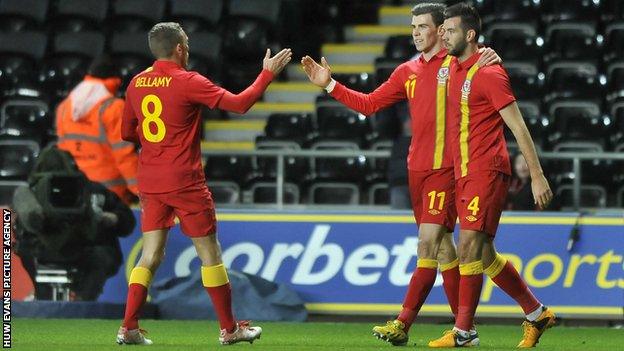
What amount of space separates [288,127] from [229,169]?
994 mm

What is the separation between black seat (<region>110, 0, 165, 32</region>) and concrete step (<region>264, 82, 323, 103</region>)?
5.27 feet

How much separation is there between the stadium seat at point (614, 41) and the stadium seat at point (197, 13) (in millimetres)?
4396

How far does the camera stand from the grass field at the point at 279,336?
9.48m

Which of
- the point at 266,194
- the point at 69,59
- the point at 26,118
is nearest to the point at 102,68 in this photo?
the point at 266,194

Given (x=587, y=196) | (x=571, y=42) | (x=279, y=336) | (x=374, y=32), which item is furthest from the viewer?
(x=374, y=32)

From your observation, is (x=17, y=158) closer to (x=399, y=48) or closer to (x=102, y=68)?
(x=102, y=68)

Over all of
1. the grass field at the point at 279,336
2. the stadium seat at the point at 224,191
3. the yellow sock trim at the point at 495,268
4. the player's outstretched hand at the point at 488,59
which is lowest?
the grass field at the point at 279,336

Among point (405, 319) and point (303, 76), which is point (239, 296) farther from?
point (303, 76)

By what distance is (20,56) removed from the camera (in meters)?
17.4

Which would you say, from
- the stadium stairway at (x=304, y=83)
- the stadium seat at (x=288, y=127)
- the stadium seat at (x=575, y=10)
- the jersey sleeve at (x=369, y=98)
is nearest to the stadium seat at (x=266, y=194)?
the stadium seat at (x=288, y=127)

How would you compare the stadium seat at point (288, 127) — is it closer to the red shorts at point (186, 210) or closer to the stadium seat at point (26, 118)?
the stadium seat at point (26, 118)

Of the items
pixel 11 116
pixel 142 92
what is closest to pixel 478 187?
pixel 142 92

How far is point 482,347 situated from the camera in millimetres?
9438

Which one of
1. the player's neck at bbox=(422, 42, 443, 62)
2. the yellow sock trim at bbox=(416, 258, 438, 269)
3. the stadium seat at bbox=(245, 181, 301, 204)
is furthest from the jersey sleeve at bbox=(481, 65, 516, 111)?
the stadium seat at bbox=(245, 181, 301, 204)
